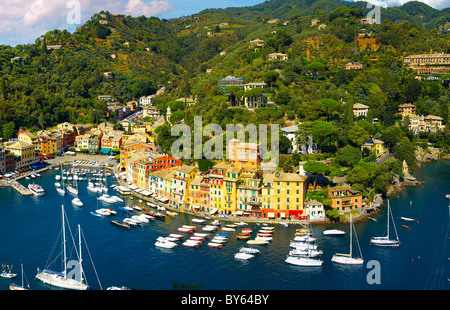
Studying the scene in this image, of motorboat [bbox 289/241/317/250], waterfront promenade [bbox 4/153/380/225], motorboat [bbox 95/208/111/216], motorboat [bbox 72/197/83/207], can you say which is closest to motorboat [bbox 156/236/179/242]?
waterfront promenade [bbox 4/153/380/225]

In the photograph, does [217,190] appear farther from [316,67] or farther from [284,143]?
[316,67]

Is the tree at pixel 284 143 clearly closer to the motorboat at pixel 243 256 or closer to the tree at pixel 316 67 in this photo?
the motorboat at pixel 243 256

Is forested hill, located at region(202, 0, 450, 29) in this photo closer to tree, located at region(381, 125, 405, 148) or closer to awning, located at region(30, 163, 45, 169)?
tree, located at region(381, 125, 405, 148)

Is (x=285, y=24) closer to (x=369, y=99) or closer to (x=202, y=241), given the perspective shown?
(x=369, y=99)

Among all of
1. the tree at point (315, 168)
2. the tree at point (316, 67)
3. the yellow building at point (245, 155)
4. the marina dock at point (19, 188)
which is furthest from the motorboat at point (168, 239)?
the tree at point (316, 67)

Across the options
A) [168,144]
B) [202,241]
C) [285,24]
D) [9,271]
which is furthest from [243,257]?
[285,24]
